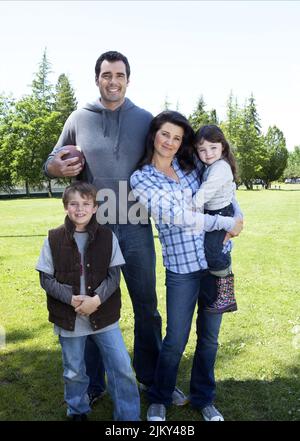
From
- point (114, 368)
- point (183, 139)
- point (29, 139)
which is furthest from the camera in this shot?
point (29, 139)

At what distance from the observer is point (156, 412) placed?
12.0 ft

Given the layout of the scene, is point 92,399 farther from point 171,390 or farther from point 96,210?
point 96,210

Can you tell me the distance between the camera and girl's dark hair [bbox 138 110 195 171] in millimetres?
3420

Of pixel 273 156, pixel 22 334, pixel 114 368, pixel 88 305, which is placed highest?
pixel 273 156

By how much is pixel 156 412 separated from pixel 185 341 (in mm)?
631

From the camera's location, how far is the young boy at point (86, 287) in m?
3.24

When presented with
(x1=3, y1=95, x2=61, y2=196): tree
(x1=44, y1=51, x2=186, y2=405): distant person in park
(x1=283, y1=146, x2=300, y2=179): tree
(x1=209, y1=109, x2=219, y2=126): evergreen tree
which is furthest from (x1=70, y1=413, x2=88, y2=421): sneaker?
(x1=283, y1=146, x2=300, y2=179): tree

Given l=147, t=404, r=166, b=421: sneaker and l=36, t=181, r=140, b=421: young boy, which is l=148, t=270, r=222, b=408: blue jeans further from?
l=36, t=181, r=140, b=421: young boy

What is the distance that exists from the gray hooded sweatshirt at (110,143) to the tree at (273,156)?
62.7m

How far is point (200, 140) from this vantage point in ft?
11.4

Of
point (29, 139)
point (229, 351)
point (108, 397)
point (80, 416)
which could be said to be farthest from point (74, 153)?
point (29, 139)

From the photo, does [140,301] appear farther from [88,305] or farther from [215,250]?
[215,250]
